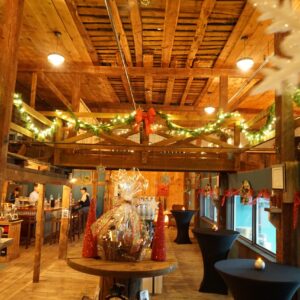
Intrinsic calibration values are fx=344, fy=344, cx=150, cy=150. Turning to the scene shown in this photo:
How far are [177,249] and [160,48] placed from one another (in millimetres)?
5457

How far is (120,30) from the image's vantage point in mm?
5836

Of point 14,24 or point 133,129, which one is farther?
point 133,129

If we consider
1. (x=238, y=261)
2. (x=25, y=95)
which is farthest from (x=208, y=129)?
(x=25, y=95)

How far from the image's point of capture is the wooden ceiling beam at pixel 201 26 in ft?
16.2

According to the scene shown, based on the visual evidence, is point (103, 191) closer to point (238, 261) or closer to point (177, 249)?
point (177, 249)

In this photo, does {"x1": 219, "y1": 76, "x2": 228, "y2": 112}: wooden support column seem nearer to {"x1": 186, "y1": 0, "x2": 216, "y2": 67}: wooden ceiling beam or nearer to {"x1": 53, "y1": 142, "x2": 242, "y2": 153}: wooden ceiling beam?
{"x1": 186, "y1": 0, "x2": 216, "y2": 67}: wooden ceiling beam

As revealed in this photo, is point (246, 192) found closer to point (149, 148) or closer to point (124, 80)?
point (149, 148)

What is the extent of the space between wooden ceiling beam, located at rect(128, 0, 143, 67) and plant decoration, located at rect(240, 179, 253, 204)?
3.13 metres

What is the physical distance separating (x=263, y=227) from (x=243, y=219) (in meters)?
1.36

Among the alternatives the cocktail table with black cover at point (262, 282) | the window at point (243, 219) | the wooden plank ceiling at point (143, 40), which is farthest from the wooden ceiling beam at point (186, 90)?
the cocktail table with black cover at point (262, 282)

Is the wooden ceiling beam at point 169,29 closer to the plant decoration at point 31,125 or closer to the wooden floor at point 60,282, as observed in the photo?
the plant decoration at point 31,125

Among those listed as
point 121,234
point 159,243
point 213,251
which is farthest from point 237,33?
point 121,234

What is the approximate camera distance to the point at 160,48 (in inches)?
261

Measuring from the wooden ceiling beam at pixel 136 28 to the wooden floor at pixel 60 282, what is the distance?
14.0ft
